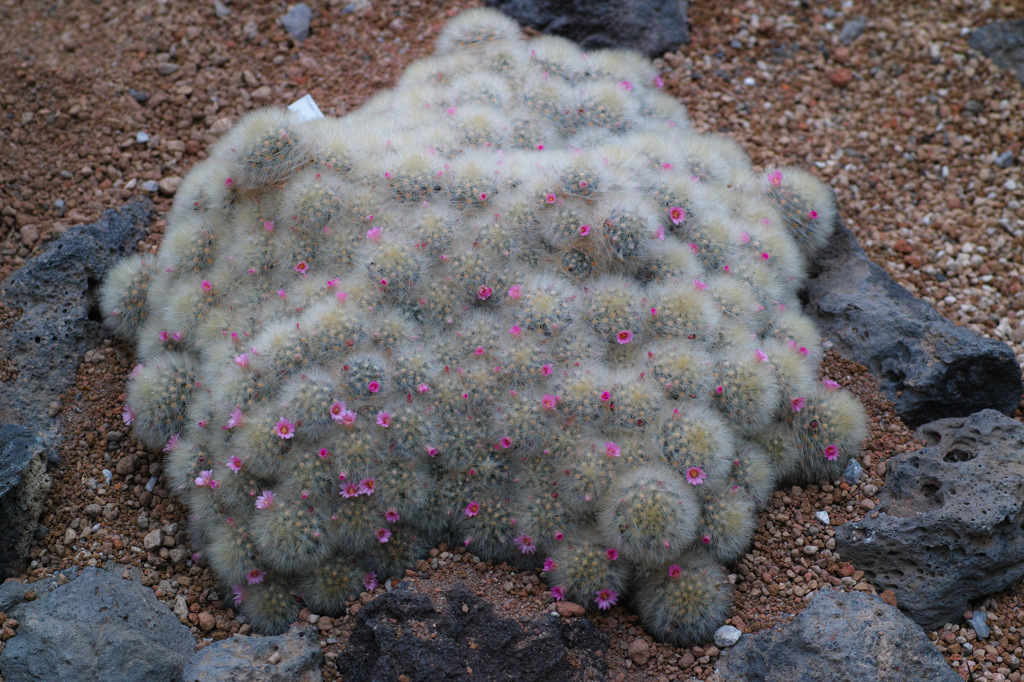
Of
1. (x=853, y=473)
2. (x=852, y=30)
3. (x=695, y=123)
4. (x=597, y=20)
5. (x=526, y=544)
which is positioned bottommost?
(x=526, y=544)

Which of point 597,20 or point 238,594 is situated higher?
point 597,20

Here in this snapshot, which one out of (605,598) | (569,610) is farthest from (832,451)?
(569,610)

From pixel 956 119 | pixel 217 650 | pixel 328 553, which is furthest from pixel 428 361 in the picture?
pixel 956 119

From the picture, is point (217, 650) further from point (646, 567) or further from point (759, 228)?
point (759, 228)

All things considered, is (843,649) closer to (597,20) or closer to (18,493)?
(18,493)

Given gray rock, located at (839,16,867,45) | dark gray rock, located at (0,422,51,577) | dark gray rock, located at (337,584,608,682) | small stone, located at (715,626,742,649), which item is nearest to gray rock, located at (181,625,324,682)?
dark gray rock, located at (337,584,608,682)
